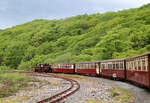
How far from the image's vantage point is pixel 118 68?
2070cm

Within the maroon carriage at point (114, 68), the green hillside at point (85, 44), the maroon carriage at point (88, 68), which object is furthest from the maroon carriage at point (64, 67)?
the maroon carriage at point (114, 68)

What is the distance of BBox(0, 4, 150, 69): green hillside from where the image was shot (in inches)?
1718

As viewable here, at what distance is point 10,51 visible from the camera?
8912 centimetres

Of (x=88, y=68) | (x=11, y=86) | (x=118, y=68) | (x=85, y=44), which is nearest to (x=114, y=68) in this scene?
(x=118, y=68)

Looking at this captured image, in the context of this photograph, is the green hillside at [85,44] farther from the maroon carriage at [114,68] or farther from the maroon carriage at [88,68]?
the maroon carriage at [114,68]

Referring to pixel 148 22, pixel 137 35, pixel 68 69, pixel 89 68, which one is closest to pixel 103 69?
pixel 89 68

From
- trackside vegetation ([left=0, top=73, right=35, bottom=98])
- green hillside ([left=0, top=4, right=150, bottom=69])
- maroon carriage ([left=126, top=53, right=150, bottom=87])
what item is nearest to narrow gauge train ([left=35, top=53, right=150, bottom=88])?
maroon carriage ([left=126, top=53, right=150, bottom=87])

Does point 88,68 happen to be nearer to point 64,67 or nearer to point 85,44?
point 64,67

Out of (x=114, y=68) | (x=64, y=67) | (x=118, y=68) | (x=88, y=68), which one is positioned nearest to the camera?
(x=118, y=68)

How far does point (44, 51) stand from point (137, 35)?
164ft

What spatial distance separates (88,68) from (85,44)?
46.3 meters

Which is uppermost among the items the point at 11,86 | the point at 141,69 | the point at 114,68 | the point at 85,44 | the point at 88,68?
the point at 85,44

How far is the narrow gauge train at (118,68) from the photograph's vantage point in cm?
1248

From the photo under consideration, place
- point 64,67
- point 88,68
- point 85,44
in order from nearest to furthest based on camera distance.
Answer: point 88,68 < point 64,67 < point 85,44
